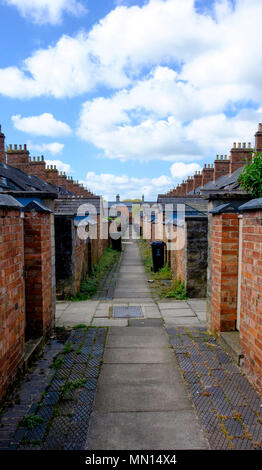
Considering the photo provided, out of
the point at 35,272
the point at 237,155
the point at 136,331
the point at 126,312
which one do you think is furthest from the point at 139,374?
the point at 237,155

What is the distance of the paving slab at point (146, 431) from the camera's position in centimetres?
249

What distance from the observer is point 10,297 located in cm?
338

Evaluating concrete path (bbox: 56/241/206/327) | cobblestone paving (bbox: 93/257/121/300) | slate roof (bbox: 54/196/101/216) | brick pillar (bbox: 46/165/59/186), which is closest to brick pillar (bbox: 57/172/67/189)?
brick pillar (bbox: 46/165/59/186)

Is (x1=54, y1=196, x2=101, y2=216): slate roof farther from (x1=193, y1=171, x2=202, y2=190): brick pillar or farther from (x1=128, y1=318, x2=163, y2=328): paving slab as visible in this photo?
(x1=193, y1=171, x2=202, y2=190): brick pillar

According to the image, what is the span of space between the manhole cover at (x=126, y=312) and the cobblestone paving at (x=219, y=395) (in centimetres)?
158

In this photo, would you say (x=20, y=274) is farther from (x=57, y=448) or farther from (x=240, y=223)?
(x=240, y=223)

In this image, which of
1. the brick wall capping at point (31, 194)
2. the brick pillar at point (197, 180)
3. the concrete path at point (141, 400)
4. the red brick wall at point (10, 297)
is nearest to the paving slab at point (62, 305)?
the concrete path at point (141, 400)

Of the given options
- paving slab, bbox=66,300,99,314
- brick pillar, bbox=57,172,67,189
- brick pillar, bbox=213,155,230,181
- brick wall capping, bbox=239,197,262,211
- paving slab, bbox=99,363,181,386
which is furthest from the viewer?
brick pillar, bbox=57,172,67,189

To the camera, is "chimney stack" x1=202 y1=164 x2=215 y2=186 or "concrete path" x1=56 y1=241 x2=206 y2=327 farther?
"chimney stack" x1=202 y1=164 x2=215 y2=186

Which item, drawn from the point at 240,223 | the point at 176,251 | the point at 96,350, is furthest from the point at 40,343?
the point at 176,251

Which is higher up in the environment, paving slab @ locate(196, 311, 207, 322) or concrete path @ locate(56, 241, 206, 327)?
paving slab @ locate(196, 311, 207, 322)

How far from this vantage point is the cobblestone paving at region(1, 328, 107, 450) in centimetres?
253

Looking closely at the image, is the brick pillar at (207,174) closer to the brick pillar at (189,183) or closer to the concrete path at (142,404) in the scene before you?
the brick pillar at (189,183)

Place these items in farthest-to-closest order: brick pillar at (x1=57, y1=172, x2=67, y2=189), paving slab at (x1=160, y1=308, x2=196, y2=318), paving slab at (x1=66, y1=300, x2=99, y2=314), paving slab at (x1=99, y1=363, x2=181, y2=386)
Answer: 1. brick pillar at (x1=57, y1=172, x2=67, y2=189)
2. paving slab at (x1=66, y1=300, x2=99, y2=314)
3. paving slab at (x1=160, y1=308, x2=196, y2=318)
4. paving slab at (x1=99, y1=363, x2=181, y2=386)
